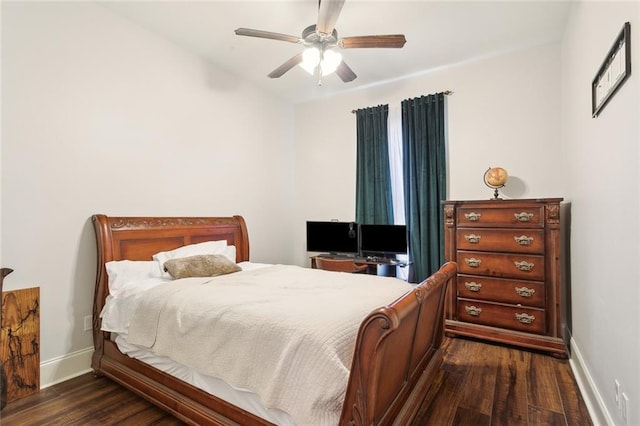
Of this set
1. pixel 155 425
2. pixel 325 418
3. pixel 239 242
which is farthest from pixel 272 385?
pixel 239 242

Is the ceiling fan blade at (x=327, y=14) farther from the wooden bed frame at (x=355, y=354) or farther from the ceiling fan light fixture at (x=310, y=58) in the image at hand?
the wooden bed frame at (x=355, y=354)

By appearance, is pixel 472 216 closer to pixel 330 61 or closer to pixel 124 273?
pixel 330 61

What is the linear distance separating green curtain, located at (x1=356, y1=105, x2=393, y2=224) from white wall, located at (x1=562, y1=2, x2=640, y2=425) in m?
1.87

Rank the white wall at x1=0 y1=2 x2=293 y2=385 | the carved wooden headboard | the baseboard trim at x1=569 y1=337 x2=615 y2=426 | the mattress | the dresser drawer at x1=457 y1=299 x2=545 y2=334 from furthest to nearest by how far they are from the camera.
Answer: the dresser drawer at x1=457 y1=299 x2=545 y2=334
the carved wooden headboard
the white wall at x1=0 y1=2 x2=293 y2=385
the baseboard trim at x1=569 y1=337 x2=615 y2=426
the mattress

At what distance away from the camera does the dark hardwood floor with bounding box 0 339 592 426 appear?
1.83 m

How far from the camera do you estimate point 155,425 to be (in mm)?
1810

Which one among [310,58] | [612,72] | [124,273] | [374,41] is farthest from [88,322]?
[612,72]

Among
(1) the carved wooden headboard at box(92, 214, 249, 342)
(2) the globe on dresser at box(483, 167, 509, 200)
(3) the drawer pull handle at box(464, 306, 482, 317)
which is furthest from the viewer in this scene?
(2) the globe on dresser at box(483, 167, 509, 200)

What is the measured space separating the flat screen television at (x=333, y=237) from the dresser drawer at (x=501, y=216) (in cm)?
137

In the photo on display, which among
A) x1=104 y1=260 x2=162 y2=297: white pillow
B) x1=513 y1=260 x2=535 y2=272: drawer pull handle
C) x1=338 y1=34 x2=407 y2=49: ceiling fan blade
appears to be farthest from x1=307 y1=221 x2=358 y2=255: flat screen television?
x1=338 y1=34 x2=407 y2=49: ceiling fan blade

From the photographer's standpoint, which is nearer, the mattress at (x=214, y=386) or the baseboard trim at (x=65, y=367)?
the mattress at (x=214, y=386)

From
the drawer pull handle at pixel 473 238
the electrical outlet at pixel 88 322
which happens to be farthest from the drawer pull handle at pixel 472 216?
the electrical outlet at pixel 88 322

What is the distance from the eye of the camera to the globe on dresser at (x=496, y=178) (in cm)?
312

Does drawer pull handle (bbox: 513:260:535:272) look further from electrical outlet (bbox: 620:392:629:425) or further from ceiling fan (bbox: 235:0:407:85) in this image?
ceiling fan (bbox: 235:0:407:85)
